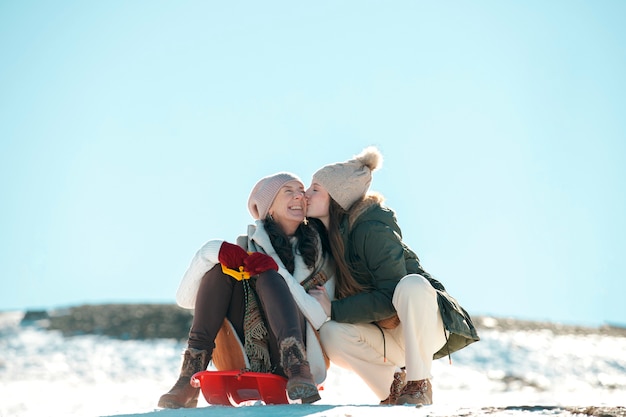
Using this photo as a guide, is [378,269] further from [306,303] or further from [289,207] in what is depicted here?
[289,207]

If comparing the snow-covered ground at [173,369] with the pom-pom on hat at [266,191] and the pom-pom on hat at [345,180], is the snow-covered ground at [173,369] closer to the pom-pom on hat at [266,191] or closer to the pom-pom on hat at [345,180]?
the pom-pom on hat at [266,191]

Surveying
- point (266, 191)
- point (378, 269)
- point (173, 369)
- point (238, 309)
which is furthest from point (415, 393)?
point (173, 369)

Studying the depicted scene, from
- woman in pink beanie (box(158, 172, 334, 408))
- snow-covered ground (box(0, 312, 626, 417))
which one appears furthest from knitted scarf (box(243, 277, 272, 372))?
snow-covered ground (box(0, 312, 626, 417))

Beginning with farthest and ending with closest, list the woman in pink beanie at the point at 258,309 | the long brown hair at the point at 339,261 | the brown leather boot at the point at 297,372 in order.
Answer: the long brown hair at the point at 339,261 < the woman in pink beanie at the point at 258,309 < the brown leather boot at the point at 297,372

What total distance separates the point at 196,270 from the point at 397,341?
118 centimetres

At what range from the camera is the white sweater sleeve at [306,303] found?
13.3ft

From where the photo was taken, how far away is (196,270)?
4070mm

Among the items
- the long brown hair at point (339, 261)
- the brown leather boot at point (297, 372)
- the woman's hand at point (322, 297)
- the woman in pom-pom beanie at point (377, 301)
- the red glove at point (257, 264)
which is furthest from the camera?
the long brown hair at point (339, 261)

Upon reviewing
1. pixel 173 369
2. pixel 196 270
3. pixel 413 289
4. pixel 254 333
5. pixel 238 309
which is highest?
pixel 196 270

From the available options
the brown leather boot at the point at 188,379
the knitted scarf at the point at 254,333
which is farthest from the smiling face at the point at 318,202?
the brown leather boot at the point at 188,379

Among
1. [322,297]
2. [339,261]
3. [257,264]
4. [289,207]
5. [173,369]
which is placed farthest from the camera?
[173,369]

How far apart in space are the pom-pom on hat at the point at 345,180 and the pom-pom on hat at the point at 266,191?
17 cm

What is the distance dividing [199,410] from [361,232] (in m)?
1.35

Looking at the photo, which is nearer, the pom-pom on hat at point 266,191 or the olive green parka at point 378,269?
the olive green parka at point 378,269
